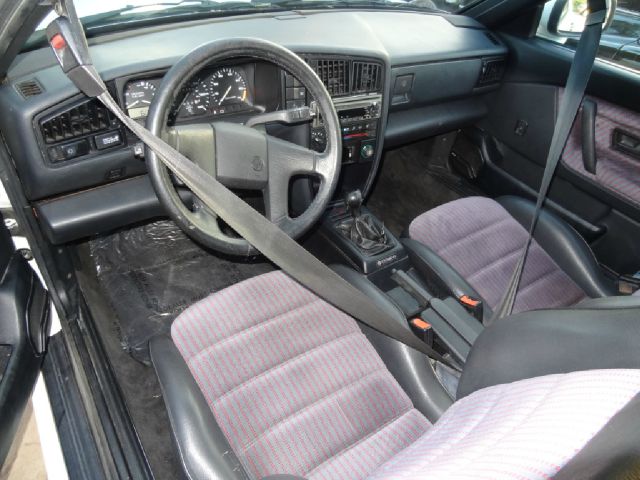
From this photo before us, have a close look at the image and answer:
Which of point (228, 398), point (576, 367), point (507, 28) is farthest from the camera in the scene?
point (507, 28)

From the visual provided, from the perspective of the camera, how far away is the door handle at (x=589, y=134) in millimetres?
2363

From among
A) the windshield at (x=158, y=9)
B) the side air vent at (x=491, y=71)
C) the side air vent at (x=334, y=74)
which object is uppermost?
the windshield at (x=158, y=9)

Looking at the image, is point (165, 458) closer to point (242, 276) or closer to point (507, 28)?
point (242, 276)

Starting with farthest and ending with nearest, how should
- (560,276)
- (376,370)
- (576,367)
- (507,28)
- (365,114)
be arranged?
(507,28) → (365,114) → (560,276) → (376,370) → (576,367)

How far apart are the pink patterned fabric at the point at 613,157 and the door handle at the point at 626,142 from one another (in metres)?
0.01

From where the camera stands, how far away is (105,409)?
1.79m

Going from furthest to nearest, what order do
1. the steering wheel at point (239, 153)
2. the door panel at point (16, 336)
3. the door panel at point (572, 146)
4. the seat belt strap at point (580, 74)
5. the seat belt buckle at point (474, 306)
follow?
the door panel at point (572, 146)
the seat belt strap at point (580, 74)
the seat belt buckle at point (474, 306)
the door panel at point (16, 336)
the steering wheel at point (239, 153)

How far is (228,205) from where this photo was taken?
1.18 metres

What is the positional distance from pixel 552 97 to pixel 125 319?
232cm

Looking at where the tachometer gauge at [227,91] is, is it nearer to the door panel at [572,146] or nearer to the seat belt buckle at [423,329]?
the seat belt buckle at [423,329]

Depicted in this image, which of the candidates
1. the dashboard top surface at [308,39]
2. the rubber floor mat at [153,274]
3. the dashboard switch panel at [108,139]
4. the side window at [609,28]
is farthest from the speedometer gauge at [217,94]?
the side window at [609,28]

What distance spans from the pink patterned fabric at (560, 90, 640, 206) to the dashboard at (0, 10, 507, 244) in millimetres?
648

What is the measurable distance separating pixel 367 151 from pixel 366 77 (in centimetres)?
39

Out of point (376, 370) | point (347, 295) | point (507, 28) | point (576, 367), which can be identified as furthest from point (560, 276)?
point (507, 28)
